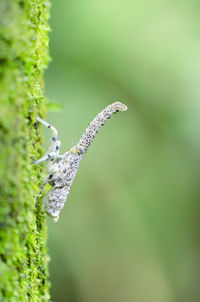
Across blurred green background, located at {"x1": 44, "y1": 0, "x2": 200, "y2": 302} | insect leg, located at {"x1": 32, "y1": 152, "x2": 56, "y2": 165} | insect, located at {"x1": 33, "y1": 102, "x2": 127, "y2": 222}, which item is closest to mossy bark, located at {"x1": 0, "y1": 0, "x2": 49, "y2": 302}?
insect leg, located at {"x1": 32, "y1": 152, "x2": 56, "y2": 165}

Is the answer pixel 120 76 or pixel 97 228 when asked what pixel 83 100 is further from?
pixel 97 228


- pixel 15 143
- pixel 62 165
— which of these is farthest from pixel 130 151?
pixel 15 143

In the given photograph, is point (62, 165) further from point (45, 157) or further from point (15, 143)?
point (15, 143)

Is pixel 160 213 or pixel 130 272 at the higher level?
pixel 160 213

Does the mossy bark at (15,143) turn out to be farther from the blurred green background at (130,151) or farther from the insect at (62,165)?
the blurred green background at (130,151)

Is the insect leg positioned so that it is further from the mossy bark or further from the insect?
the mossy bark

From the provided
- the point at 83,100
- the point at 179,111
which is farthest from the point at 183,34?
the point at 83,100
